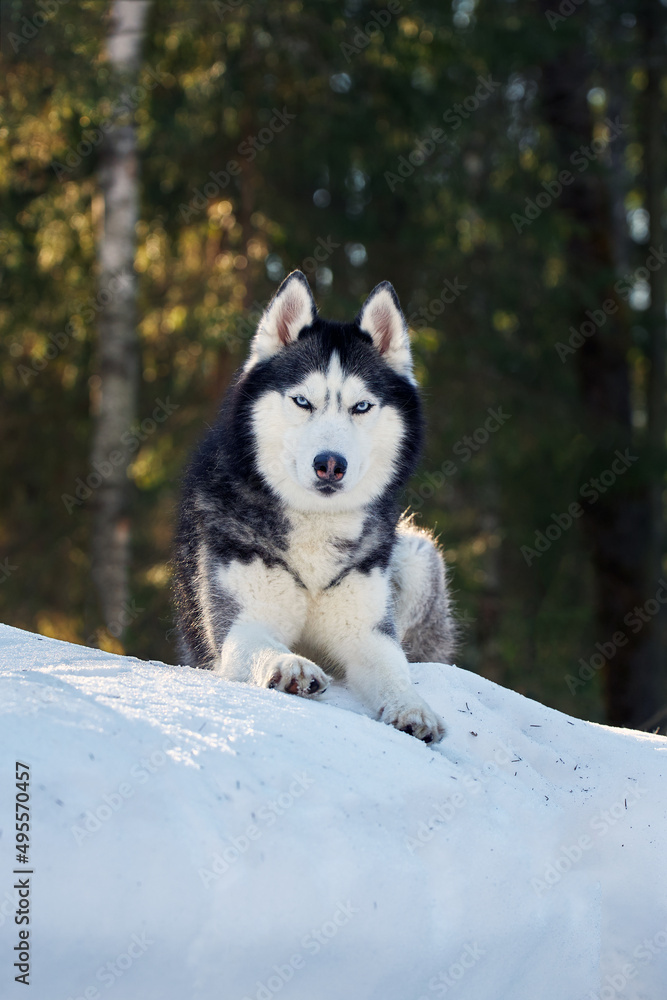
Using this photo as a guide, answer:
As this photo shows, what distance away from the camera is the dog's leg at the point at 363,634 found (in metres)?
3.99

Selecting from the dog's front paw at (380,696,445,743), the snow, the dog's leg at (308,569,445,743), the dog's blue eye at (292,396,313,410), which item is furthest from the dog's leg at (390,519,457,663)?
the snow

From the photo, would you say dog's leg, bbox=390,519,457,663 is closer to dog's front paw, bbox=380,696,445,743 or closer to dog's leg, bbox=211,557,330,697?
dog's leg, bbox=211,557,330,697

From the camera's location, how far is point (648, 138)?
41.1 feet

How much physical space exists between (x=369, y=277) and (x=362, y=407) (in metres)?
7.37

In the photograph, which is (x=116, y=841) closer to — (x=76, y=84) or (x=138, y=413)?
(x=76, y=84)

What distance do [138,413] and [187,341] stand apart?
1.57 meters

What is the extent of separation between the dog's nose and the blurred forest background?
14.7ft

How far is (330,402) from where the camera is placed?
404cm

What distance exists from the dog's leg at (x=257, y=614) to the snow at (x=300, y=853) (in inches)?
12.7

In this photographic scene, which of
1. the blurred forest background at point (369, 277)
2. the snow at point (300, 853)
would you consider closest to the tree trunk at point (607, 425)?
the blurred forest background at point (369, 277)

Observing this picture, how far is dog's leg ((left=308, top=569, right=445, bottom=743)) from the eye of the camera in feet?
13.1

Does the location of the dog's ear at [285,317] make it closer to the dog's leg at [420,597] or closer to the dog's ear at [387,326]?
the dog's ear at [387,326]

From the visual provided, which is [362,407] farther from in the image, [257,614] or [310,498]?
[257,614]

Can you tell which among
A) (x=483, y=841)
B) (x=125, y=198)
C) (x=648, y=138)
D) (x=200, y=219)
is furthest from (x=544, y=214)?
(x=483, y=841)
